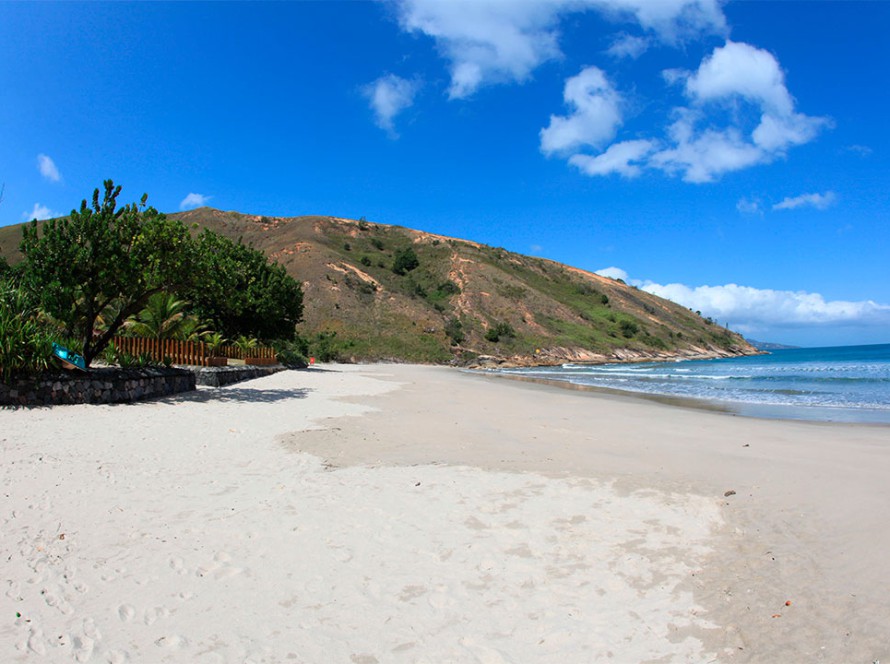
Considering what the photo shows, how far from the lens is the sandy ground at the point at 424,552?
3.48 metres

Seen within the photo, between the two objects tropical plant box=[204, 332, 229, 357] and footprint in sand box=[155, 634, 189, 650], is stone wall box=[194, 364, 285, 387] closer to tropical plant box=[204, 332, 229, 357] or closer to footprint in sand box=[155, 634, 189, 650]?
tropical plant box=[204, 332, 229, 357]

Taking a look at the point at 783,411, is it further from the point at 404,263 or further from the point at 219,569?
the point at 404,263

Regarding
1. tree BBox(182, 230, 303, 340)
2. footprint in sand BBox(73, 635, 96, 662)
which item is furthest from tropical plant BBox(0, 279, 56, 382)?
tree BBox(182, 230, 303, 340)

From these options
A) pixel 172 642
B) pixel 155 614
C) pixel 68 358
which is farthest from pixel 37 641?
pixel 68 358

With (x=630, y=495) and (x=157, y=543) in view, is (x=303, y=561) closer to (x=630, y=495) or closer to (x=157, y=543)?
(x=157, y=543)

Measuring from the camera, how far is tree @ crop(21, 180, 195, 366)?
13.0 m

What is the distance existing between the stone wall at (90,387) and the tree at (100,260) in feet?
4.37

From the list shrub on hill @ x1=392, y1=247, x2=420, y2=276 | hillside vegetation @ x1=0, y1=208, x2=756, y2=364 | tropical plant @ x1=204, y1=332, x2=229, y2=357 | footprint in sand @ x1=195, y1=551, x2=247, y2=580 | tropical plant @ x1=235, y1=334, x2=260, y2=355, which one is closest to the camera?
footprint in sand @ x1=195, y1=551, x2=247, y2=580

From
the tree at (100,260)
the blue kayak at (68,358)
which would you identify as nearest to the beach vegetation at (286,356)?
the tree at (100,260)

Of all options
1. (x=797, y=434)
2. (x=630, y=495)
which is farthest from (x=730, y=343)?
(x=630, y=495)

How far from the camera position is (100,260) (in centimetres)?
1326

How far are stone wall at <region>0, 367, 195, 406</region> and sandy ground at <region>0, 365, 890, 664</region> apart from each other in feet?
5.83

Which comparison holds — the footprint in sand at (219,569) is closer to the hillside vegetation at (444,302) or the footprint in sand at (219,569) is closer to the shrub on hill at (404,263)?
the hillside vegetation at (444,302)

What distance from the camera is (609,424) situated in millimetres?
13273
